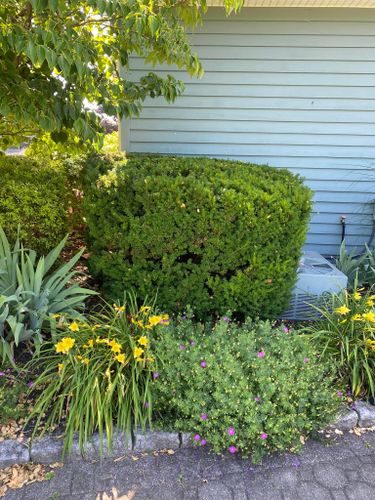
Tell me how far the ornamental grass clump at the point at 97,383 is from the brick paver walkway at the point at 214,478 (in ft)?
0.51

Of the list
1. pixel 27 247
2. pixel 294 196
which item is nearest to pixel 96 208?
pixel 27 247

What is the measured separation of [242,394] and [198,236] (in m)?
1.12

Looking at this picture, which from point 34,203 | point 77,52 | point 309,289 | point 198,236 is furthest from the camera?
point 309,289

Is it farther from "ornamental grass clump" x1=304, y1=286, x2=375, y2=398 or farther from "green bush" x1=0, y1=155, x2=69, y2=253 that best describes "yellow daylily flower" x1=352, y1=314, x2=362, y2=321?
"green bush" x1=0, y1=155, x2=69, y2=253

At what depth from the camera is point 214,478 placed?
6.89 feet

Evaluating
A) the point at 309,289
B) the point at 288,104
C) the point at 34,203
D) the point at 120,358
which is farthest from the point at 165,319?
the point at 288,104

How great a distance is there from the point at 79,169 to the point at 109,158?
11.3 inches

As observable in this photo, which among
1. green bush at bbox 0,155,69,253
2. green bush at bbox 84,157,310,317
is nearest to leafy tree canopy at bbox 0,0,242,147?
green bush at bbox 0,155,69,253

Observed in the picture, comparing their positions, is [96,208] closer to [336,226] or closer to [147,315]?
[147,315]

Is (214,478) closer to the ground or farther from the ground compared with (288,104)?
closer to the ground

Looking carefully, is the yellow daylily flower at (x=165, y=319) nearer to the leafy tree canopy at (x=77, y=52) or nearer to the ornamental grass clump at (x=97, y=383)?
the ornamental grass clump at (x=97, y=383)

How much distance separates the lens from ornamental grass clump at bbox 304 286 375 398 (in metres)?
2.58

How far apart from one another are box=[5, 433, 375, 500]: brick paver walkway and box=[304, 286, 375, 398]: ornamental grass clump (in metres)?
0.46

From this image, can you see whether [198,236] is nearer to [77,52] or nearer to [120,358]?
Answer: [120,358]
